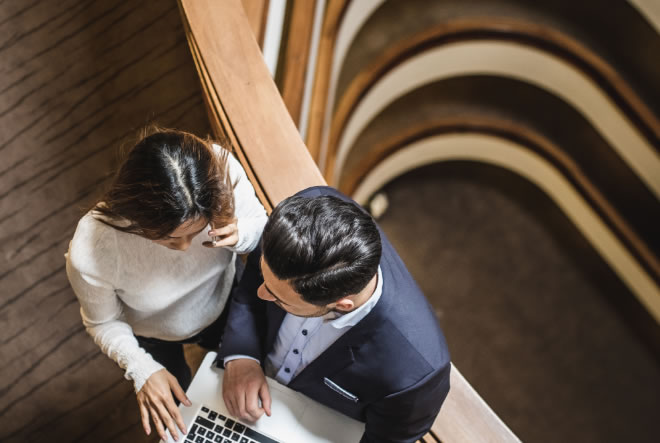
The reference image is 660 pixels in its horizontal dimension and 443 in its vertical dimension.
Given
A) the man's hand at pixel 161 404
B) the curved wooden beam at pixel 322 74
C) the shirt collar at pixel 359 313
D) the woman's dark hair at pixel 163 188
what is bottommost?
the man's hand at pixel 161 404

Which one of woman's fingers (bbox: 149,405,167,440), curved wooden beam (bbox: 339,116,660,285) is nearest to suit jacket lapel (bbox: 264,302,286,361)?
woman's fingers (bbox: 149,405,167,440)

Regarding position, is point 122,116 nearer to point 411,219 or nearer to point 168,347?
point 168,347

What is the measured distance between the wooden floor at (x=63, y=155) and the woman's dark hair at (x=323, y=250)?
107cm

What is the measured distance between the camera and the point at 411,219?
5.35 metres

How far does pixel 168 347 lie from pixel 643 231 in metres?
4.54

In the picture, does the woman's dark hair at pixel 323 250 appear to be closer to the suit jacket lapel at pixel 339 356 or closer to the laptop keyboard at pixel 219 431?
the suit jacket lapel at pixel 339 356

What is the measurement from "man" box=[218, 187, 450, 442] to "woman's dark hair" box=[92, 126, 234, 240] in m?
0.17

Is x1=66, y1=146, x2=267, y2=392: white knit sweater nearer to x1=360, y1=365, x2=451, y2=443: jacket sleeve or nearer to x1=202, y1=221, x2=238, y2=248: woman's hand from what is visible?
x1=202, y1=221, x2=238, y2=248: woman's hand

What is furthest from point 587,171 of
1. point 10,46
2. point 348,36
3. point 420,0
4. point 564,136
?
point 10,46

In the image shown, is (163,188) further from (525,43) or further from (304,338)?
(525,43)

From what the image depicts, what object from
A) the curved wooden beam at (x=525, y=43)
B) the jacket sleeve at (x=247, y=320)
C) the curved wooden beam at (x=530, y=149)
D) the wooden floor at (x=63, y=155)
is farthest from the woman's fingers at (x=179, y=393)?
the curved wooden beam at (x=530, y=149)

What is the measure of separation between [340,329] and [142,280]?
19.8 inches

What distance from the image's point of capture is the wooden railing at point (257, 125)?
1.44m

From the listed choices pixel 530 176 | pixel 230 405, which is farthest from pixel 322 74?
pixel 530 176
